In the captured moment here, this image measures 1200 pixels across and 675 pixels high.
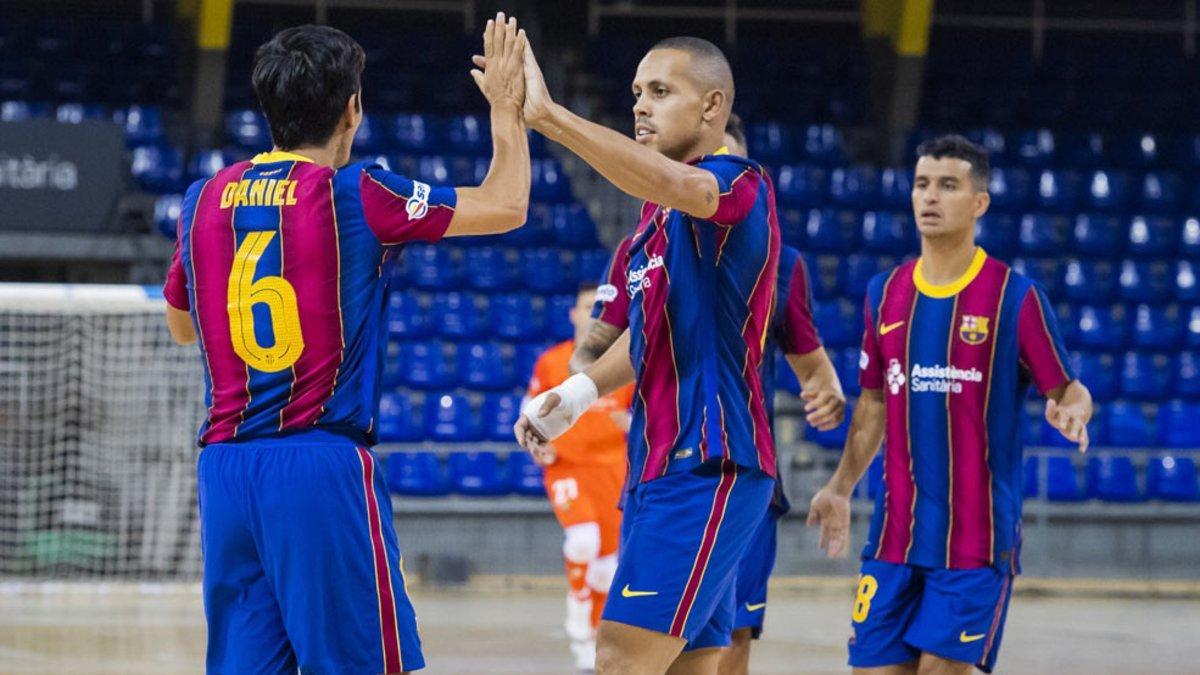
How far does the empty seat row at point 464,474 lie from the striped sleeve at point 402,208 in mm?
9976

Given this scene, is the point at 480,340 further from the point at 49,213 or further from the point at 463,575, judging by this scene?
the point at 49,213

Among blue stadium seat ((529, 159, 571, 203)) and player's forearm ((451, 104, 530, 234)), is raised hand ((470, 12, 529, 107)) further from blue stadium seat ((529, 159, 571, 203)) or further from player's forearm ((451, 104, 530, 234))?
blue stadium seat ((529, 159, 571, 203))

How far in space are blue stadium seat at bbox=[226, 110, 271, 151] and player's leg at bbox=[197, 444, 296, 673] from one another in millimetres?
12652

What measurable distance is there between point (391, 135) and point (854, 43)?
589 cm

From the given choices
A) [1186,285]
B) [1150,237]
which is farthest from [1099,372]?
[1150,237]

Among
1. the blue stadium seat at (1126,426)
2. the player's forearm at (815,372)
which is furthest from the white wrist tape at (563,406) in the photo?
the blue stadium seat at (1126,426)

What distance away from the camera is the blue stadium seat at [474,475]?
45.2 ft

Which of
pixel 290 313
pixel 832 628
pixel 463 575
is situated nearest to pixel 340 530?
pixel 290 313

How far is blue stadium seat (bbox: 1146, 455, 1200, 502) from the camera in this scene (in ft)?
46.3

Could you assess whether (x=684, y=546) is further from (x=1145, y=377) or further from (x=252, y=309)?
(x=1145, y=377)

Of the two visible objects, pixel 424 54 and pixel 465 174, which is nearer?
pixel 465 174

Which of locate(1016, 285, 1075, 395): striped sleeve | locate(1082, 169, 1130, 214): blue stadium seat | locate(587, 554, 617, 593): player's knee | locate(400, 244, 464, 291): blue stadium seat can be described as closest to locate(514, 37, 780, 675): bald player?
locate(1016, 285, 1075, 395): striped sleeve

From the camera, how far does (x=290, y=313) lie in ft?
11.8

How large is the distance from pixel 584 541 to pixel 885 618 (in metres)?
3.35
